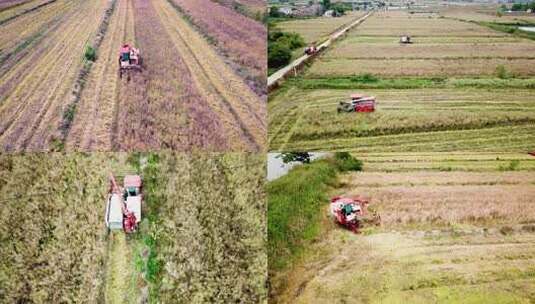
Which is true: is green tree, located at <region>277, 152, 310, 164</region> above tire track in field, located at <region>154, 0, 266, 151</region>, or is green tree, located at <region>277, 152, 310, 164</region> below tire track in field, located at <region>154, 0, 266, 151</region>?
below

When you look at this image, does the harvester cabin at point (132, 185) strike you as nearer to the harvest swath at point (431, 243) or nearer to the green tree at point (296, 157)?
the green tree at point (296, 157)

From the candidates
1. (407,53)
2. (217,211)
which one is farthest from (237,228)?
(407,53)

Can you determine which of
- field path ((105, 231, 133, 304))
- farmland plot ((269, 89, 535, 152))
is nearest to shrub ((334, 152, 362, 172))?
farmland plot ((269, 89, 535, 152))

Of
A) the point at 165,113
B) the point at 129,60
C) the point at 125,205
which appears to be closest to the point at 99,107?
the point at 165,113

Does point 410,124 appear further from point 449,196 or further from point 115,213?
point 115,213

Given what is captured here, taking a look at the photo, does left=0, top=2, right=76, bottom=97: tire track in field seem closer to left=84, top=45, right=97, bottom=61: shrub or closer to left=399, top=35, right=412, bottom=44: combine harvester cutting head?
left=84, top=45, right=97, bottom=61: shrub
